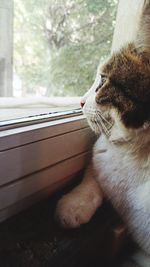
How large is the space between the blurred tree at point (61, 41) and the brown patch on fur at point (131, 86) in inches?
8.2

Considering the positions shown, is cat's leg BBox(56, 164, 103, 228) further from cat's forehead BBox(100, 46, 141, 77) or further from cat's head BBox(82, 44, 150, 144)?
cat's forehead BBox(100, 46, 141, 77)

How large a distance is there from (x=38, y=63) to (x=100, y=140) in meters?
0.27

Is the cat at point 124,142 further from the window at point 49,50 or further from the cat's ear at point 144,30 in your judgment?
the window at point 49,50

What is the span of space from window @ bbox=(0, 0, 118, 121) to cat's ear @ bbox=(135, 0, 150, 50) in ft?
0.75

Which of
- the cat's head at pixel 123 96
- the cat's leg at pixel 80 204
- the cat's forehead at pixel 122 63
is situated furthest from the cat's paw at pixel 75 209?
the cat's forehead at pixel 122 63

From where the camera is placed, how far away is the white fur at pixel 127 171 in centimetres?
59

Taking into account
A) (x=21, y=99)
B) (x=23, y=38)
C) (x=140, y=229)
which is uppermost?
(x=23, y=38)

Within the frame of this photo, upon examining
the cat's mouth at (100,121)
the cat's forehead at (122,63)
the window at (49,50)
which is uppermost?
the window at (49,50)

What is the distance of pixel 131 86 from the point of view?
57 centimetres

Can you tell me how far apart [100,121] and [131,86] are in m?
0.12

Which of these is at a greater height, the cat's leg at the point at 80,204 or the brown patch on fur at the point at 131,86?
the brown patch on fur at the point at 131,86

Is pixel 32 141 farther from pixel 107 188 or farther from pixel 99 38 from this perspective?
pixel 99 38

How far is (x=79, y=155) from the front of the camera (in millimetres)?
743

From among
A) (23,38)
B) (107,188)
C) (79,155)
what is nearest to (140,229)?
(107,188)
